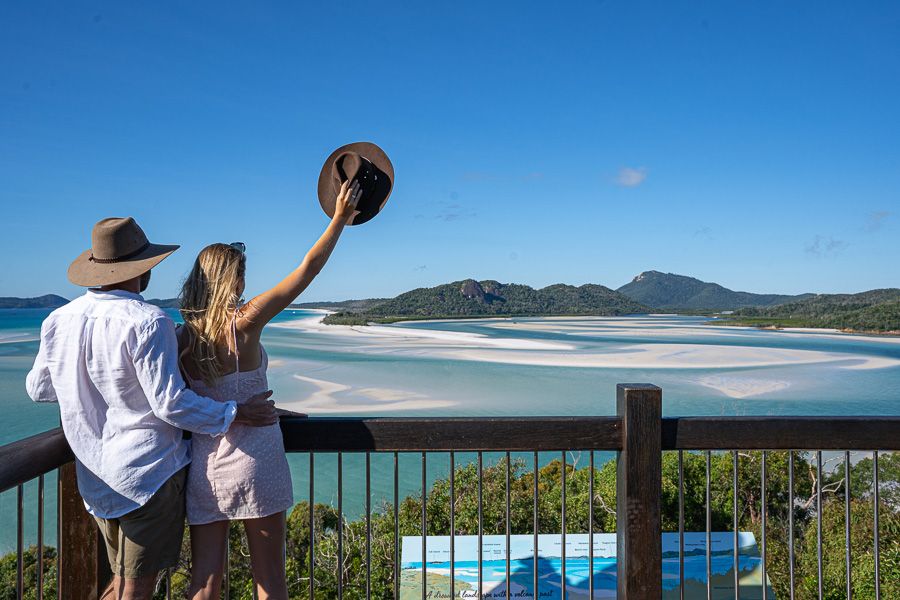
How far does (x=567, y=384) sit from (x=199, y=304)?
114 feet

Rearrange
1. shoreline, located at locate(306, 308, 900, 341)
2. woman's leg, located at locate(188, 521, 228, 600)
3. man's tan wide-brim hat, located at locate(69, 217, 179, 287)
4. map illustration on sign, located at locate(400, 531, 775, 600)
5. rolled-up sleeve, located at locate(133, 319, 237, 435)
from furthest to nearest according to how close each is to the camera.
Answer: shoreline, located at locate(306, 308, 900, 341) → map illustration on sign, located at locate(400, 531, 775, 600) → woman's leg, located at locate(188, 521, 228, 600) → man's tan wide-brim hat, located at locate(69, 217, 179, 287) → rolled-up sleeve, located at locate(133, 319, 237, 435)

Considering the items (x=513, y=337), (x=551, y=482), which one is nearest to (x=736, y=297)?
(x=513, y=337)

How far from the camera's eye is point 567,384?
35.4 m

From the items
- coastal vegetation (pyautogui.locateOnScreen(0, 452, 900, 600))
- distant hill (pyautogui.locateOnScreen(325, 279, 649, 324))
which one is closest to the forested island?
distant hill (pyautogui.locateOnScreen(325, 279, 649, 324))

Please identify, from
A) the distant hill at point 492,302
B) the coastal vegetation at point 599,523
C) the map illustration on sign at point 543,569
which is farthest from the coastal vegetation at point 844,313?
the map illustration on sign at point 543,569

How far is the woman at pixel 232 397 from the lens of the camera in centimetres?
181

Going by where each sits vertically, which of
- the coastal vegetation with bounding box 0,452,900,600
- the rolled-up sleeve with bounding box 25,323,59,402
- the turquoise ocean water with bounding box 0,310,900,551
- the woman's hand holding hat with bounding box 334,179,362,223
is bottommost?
the turquoise ocean water with bounding box 0,310,900,551

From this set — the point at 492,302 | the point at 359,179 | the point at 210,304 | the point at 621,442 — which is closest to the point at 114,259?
the point at 210,304

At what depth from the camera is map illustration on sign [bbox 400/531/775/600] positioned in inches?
123

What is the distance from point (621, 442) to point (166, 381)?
1.43 meters

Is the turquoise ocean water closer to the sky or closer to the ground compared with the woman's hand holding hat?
closer to the ground

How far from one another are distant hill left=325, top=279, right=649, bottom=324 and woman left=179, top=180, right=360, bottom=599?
9367 cm

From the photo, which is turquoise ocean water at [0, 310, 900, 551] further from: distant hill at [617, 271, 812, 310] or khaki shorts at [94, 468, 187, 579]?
distant hill at [617, 271, 812, 310]

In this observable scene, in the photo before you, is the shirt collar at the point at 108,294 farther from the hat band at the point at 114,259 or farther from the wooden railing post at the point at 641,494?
the wooden railing post at the point at 641,494
